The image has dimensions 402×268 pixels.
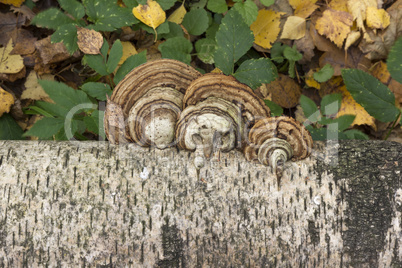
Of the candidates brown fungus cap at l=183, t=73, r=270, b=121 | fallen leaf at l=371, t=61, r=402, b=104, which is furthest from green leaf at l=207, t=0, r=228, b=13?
fallen leaf at l=371, t=61, r=402, b=104

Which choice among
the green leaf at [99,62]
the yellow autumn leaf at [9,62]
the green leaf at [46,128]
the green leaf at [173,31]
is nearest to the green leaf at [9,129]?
the yellow autumn leaf at [9,62]

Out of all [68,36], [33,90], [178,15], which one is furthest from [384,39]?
[33,90]

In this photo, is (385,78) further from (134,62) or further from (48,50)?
(48,50)

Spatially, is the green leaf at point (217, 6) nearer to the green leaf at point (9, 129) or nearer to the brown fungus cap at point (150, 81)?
the brown fungus cap at point (150, 81)

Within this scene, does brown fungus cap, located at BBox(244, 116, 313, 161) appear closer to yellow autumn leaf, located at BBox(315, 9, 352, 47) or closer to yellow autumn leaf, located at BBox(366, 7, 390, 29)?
yellow autumn leaf, located at BBox(315, 9, 352, 47)

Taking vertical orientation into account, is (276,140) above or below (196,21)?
below

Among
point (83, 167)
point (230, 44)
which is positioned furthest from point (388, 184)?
point (83, 167)
